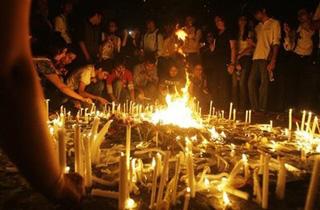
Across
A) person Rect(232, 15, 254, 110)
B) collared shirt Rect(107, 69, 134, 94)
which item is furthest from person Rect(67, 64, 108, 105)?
person Rect(232, 15, 254, 110)

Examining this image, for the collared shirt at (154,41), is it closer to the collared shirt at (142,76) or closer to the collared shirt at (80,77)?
the collared shirt at (142,76)

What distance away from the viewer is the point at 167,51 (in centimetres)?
1147

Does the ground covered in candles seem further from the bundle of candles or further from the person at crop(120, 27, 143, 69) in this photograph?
the person at crop(120, 27, 143, 69)

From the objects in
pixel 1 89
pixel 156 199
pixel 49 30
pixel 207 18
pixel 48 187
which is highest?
pixel 207 18

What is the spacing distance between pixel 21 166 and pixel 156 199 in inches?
73.0

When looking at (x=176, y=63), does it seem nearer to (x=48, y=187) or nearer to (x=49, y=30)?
(x=49, y=30)

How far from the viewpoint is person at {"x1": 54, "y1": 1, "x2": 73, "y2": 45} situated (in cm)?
988

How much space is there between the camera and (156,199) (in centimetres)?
322

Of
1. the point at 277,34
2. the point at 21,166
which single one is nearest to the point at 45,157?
the point at 21,166

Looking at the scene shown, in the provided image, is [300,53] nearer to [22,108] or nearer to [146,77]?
[146,77]

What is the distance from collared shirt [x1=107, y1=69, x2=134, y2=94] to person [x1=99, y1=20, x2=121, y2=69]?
0.50 meters

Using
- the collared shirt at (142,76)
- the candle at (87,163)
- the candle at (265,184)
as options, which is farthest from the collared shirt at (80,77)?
the candle at (265,184)

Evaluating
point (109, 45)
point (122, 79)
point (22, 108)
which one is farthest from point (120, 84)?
point (22, 108)

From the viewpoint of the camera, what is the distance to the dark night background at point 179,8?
12.3m
